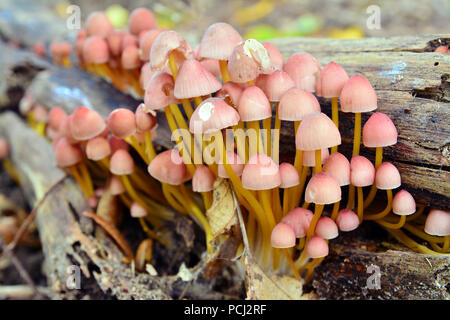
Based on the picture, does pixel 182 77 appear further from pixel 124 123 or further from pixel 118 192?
pixel 118 192

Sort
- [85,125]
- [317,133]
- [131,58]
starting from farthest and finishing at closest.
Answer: [131,58], [85,125], [317,133]

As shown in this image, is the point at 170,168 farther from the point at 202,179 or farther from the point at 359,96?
the point at 359,96

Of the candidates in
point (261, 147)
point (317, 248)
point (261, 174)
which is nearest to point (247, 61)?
point (261, 147)

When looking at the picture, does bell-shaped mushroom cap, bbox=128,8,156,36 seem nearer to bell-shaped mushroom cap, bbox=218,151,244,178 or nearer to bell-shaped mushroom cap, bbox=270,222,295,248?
bell-shaped mushroom cap, bbox=218,151,244,178

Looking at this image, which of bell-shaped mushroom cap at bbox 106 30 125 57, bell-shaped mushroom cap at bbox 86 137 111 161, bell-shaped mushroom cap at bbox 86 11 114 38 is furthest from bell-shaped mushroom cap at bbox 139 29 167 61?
bell-shaped mushroom cap at bbox 86 11 114 38
